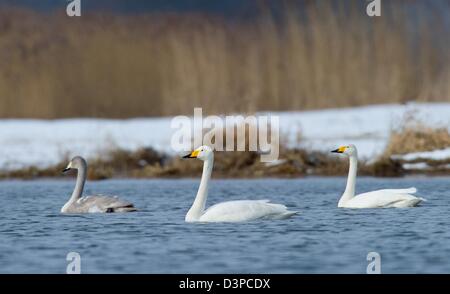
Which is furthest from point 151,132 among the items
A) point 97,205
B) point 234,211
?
point 234,211

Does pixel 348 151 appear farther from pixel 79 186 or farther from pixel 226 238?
pixel 226 238

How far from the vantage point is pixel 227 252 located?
12.0 metres

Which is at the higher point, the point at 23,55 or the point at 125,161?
the point at 23,55

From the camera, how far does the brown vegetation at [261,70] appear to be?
2680cm

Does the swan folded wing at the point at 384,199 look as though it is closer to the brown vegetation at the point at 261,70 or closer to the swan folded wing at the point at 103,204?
the swan folded wing at the point at 103,204

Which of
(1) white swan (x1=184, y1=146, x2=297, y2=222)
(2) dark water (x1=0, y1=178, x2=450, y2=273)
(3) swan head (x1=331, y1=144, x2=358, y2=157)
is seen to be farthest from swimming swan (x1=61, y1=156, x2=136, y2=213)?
(3) swan head (x1=331, y1=144, x2=358, y2=157)

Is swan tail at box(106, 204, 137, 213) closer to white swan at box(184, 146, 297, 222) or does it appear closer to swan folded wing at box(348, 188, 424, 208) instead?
white swan at box(184, 146, 297, 222)

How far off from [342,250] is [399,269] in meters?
1.30

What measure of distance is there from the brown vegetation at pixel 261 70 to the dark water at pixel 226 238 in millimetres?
8020

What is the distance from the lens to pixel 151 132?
27.1 m

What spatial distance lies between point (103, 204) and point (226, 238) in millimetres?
3469

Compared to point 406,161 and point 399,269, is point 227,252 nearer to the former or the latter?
point 399,269

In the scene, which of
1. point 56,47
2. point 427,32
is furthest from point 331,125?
point 56,47

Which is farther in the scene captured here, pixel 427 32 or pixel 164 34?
pixel 164 34
